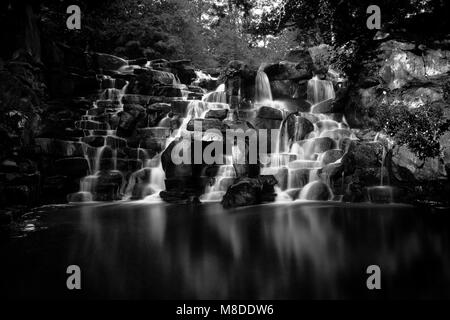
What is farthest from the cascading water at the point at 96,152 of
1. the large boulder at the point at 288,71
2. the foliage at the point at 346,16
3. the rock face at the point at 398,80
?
the rock face at the point at 398,80

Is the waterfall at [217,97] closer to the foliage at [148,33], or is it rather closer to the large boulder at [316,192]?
the foliage at [148,33]

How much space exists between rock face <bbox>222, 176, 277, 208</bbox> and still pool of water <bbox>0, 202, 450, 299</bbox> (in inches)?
51.2

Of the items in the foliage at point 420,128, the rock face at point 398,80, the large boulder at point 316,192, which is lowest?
the large boulder at point 316,192

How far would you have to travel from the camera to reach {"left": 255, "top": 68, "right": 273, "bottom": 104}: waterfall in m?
19.3

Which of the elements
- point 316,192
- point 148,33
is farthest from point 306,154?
point 148,33

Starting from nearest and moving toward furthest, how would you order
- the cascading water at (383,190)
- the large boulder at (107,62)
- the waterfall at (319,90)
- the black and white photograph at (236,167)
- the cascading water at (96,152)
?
the black and white photograph at (236,167) < the cascading water at (383,190) < the cascading water at (96,152) < the waterfall at (319,90) < the large boulder at (107,62)

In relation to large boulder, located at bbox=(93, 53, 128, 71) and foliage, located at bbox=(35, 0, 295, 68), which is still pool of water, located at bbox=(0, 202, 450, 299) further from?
large boulder, located at bbox=(93, 53, 128, 71)

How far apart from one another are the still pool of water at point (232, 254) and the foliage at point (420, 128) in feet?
7.34

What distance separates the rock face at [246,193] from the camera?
432 inches

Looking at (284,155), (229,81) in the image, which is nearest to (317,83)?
(229,81)

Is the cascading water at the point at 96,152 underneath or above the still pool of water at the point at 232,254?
above

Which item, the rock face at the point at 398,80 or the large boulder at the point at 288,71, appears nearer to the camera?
the rock face at the point at 398,80

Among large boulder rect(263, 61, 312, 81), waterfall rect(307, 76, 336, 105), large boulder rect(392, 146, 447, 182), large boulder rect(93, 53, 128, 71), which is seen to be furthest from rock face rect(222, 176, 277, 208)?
large boulder rect(93, 53, 128, 71)
